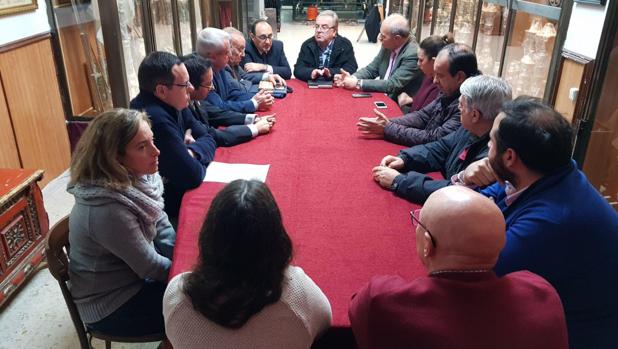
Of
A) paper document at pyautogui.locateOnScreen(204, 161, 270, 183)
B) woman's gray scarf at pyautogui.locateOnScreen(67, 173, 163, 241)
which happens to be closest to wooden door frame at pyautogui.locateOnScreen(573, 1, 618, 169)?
paper document at pyautogui.locateOnScreen(204, 161, 270, 183)

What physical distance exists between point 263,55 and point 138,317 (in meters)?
3.25

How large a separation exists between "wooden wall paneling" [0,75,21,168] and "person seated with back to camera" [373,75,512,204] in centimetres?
253

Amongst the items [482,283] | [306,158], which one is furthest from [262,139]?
[482,283]

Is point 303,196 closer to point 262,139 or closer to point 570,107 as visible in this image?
point 262,139

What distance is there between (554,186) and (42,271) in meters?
2.69

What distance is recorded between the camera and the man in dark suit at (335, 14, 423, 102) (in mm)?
3781

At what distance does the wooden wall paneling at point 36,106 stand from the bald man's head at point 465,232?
3194mm

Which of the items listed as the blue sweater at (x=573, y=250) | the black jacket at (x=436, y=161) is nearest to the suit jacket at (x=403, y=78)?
the black jacket at (x=436, y=161)

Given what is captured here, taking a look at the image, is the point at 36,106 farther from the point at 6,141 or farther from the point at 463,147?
the point at 463,147

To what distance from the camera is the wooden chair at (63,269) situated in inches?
62.4

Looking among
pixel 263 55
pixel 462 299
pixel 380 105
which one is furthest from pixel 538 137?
pixel 263 55

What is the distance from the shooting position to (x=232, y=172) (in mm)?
2293

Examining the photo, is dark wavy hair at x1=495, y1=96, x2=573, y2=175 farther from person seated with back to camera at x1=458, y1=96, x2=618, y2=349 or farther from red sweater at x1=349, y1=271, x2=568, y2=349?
red sweater at x1=349, y1=271, x2=568, y2=349

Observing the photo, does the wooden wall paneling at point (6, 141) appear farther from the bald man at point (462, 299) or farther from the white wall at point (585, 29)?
the white wall at point (585, 29)
